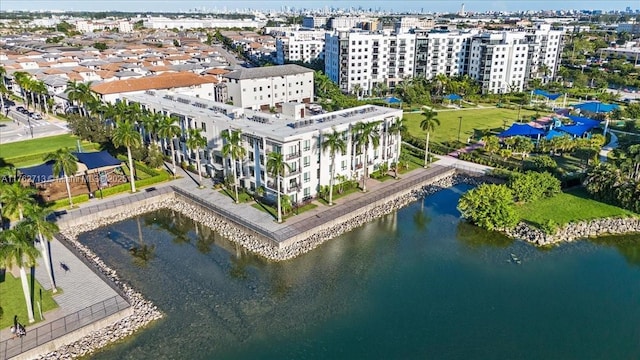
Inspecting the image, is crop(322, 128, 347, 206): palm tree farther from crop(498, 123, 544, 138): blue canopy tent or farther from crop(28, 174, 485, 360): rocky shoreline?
crop(498, 123, 544, 138): blue canopy tent

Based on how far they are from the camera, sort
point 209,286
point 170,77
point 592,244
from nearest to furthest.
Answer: point 209,286
point 592,244
point 170,77

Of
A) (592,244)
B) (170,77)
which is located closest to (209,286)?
(592,244)

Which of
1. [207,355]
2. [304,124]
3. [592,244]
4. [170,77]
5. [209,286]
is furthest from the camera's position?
[170,77]

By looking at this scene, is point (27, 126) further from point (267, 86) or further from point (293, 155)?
point (293, 155)

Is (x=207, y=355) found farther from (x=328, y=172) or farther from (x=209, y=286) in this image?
(x=328, y=172)

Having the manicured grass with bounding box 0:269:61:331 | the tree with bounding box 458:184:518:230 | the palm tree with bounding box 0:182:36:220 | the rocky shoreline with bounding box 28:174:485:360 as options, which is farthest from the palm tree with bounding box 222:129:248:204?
the tree with bounding box 458:184:518:230
